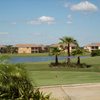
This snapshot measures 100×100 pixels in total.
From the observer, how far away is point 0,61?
1167 centimetres

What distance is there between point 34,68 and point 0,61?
71.3 feet

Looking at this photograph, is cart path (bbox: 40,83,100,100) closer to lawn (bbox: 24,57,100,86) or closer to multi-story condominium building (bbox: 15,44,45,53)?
lawn (bbox: 24,57,100,86)

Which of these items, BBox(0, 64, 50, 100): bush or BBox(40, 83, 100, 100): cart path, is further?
BBox(40, 83, 100, 100): cart path

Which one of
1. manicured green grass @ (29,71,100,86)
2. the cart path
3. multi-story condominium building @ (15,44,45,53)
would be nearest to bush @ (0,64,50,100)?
→ the cart path

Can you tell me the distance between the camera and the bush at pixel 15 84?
11398 millimetres

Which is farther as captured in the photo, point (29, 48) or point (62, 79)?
point (29, 48)

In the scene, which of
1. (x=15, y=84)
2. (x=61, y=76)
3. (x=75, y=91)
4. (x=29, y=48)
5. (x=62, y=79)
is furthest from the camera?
(x=29, y=48)

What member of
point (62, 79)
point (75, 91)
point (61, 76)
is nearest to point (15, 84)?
point (75, 91)

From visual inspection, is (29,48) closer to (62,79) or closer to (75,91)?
(62,79)

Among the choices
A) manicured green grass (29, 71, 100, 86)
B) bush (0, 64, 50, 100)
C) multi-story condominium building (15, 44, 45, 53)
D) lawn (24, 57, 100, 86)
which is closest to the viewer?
bush (0, 64, 50, 100)

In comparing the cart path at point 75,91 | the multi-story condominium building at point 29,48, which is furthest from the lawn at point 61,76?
the multi-story condominium building at point 29,48

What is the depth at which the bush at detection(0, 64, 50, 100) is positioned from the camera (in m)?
11.4

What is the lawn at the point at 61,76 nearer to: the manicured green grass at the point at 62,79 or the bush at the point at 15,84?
the manicured green grass at the point at 62,79

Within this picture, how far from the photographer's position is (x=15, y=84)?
465 inches
